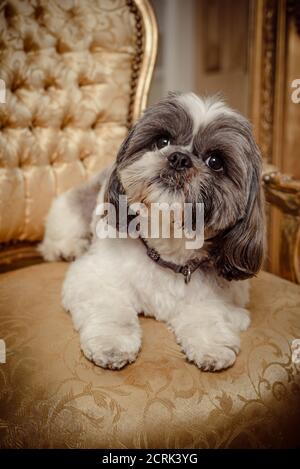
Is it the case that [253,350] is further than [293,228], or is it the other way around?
[293,228]

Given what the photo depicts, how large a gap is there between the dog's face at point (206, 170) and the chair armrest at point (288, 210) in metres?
0.74

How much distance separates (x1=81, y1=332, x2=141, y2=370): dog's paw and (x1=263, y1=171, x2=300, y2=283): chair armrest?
1.20 meters

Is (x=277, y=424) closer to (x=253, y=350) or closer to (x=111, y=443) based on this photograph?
(x=253, y=350)

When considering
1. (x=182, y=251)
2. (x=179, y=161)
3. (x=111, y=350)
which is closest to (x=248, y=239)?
(x=182, y=251)

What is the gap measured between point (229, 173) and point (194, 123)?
7.4 inches

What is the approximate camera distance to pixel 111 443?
1111mm

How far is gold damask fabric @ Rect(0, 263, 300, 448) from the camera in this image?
44.4 inches

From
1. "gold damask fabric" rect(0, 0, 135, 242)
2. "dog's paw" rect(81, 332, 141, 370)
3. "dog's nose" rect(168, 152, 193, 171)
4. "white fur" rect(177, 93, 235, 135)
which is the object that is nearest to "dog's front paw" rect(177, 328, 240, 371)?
"dog's paw" rect(81, 332, 141, 370)

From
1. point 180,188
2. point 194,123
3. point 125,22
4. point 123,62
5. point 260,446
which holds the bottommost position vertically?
point 260,446

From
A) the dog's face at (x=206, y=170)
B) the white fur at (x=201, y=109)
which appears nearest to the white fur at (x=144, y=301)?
the dog's face at (x=206, y=170)

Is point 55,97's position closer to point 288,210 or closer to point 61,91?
point 61,91

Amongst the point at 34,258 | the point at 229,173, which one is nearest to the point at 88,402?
the point at 229,173

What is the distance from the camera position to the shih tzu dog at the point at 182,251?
4.18 feet

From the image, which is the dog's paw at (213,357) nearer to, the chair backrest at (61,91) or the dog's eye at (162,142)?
the dog's eye at (162,142)
